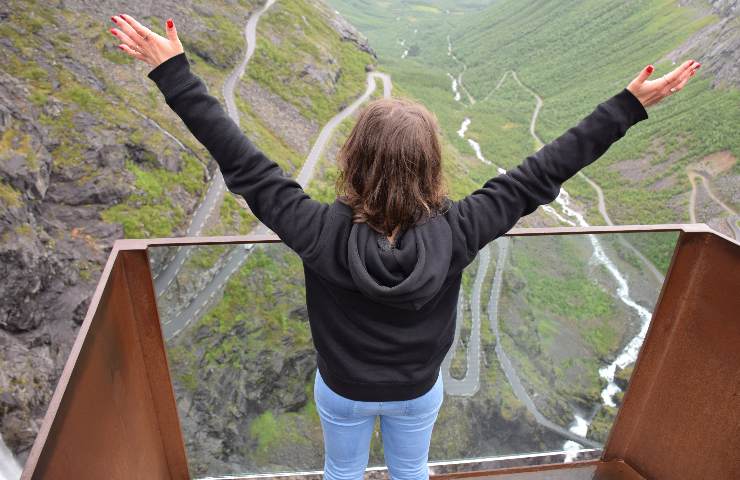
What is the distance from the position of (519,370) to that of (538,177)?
1.57m

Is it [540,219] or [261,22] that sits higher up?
[261,22]

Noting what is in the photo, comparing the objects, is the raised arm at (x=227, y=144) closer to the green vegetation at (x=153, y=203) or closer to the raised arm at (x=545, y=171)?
the raised arm at (x=545, y=171)

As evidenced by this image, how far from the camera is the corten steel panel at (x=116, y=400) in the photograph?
1.56m

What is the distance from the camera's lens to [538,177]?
6.17 feet

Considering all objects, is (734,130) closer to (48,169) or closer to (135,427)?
(48,169)

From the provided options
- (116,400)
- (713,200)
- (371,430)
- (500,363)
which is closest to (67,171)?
(500,363)

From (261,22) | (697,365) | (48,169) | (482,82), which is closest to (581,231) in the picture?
(697,365)

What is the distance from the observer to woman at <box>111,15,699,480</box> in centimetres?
167

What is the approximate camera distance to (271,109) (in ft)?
135

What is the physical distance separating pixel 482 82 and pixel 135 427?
9468 centimetres

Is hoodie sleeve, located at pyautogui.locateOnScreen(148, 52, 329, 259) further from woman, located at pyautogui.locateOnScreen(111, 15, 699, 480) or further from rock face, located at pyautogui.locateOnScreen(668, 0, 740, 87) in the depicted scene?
rock face, located at pyautogui.locateOnScreen(668, 0, 740, 87)

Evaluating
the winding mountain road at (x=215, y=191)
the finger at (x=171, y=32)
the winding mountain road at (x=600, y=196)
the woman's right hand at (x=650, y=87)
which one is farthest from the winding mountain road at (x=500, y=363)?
the finger at (x=171, y=32)

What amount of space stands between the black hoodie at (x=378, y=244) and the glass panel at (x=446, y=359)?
586 millimetres

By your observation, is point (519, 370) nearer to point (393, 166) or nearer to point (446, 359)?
point (446, 359)
